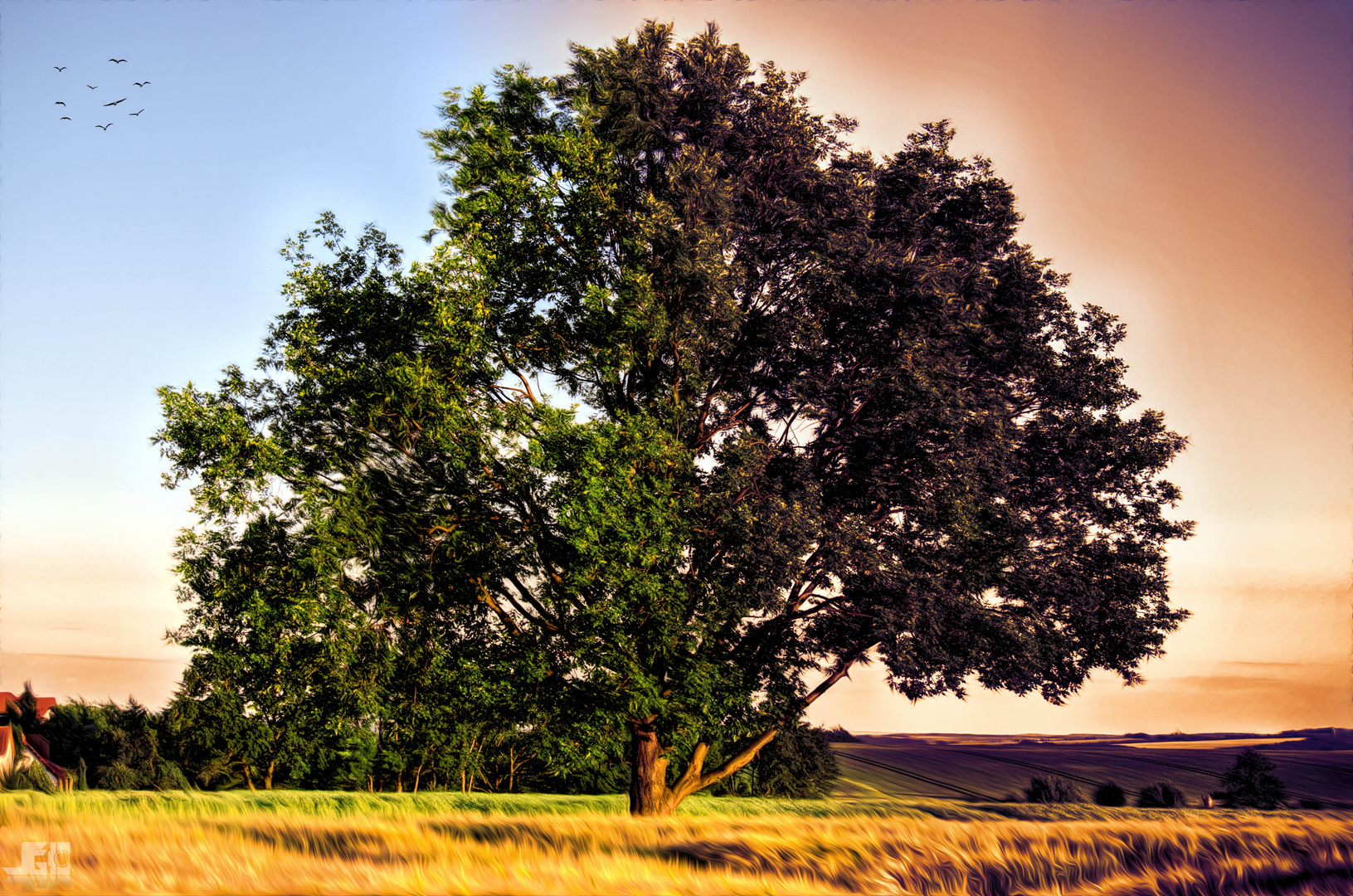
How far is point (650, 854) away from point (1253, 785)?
63.3m

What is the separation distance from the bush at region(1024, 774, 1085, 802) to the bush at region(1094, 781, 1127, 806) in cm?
112

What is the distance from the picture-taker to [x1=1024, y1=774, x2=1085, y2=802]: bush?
159ft

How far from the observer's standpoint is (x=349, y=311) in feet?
59.3

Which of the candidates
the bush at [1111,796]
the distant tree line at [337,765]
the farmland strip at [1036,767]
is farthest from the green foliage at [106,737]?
the farmland strip at [1036,767]

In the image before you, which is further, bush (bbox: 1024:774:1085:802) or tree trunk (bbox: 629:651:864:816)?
bush (bbox: 1024:774:1085:802)

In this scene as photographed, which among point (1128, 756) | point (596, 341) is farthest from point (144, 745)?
point (1128, 756)

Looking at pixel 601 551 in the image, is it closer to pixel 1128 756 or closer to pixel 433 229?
pixel 433 229

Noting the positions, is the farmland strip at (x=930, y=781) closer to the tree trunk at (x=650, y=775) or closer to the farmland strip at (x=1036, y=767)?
the farmland strip at (x=1036, y=767)

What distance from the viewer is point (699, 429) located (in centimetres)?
1997

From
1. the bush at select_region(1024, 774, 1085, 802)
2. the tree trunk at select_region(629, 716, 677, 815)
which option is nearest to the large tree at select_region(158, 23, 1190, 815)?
the tree trunk at select_region(629, 716, 677, 815)

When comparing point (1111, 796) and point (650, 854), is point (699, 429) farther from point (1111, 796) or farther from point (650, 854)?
point (1111, 796)

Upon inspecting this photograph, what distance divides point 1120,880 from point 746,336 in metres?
16.7

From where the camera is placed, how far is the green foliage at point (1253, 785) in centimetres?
5003

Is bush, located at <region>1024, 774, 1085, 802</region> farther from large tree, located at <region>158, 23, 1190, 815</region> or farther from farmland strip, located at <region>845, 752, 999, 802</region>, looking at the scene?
large tree, located at <region>158, 23, 1190, 815</region>
